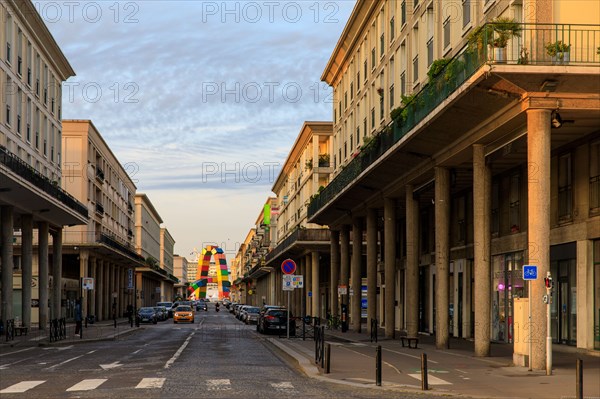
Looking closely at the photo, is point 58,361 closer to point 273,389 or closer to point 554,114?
point 273,389

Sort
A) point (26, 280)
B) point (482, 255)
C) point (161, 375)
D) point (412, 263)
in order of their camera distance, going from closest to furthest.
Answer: point (161, 375), point (482, 255), point (412, 263), point (26, 280)

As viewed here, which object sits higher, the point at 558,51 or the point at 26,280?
the point at 558,51

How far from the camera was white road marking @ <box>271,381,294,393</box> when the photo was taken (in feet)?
62.3

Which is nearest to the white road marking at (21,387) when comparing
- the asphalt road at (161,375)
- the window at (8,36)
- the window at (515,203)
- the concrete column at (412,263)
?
the asphalt road at (161,375)

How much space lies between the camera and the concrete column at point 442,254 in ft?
115

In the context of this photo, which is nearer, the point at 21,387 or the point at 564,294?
the point at 21,387

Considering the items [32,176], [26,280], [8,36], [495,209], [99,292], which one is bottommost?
[99,292]

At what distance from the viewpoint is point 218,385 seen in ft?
65.7

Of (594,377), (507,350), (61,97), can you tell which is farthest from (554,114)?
(61,97)

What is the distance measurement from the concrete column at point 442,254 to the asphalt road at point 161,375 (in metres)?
6.47

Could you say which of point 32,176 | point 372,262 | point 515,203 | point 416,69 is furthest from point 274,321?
point 515,203

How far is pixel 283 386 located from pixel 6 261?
35660 mm

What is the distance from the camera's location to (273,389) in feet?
63.1

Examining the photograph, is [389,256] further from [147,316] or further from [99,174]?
[99,174]
